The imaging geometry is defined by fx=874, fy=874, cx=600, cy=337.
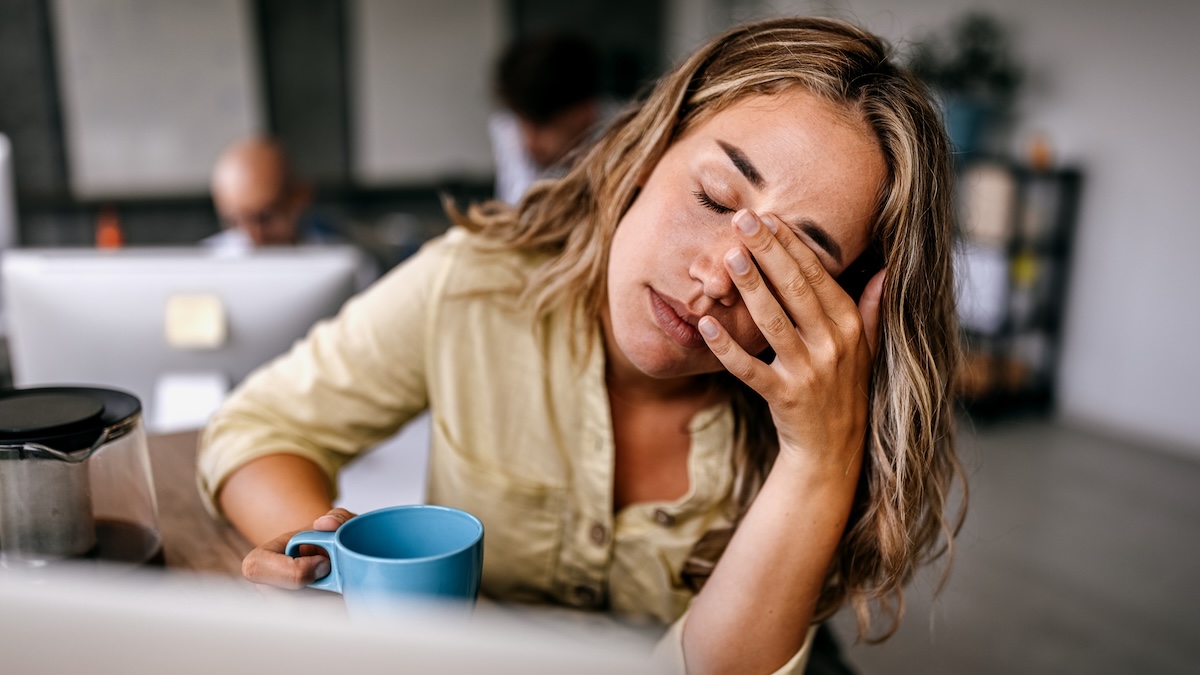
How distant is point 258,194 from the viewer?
8.36 ft

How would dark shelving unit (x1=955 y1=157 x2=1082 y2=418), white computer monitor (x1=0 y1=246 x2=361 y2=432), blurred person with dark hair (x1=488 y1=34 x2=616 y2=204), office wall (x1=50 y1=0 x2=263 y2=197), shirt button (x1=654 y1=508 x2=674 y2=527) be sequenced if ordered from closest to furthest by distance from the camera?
shirt button (x1=654 y1=508 x2=674 y2=527) < white computer monitor (x1=0 y1=246 x2=361 y2=432) < blurred person with dark hair (x1=488 y1=34 x2=616 y2=204) < dark shelving unit (x1=955 y1=157 x2=1082 y2=418) < office wall (x1=50 y1=0 x2=263 y2=197)

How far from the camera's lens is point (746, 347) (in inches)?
32.8

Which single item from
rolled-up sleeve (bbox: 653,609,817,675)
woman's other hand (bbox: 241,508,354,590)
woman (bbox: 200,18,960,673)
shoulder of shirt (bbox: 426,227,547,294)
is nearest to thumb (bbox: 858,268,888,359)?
woman (bbox: 200,18,960,673)

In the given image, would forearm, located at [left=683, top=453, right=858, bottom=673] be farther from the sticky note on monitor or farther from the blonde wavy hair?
the sticky note on monitor

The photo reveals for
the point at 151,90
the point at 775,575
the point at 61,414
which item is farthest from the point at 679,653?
the point at 151,90

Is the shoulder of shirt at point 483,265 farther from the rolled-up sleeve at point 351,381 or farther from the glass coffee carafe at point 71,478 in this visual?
the glass coffee carafe at point 71,478

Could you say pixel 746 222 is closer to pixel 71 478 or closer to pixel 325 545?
pixel 325 545

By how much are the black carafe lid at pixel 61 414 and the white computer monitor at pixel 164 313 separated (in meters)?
0.51

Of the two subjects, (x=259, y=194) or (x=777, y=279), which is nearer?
(x=777, y=279)

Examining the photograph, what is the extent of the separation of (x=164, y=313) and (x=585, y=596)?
77cm

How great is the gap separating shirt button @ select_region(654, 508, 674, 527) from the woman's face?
202 millimetres

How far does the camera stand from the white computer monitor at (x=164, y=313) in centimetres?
128

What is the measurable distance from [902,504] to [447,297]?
55cm

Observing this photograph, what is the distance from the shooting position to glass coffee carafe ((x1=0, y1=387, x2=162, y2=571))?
711 millimetres
